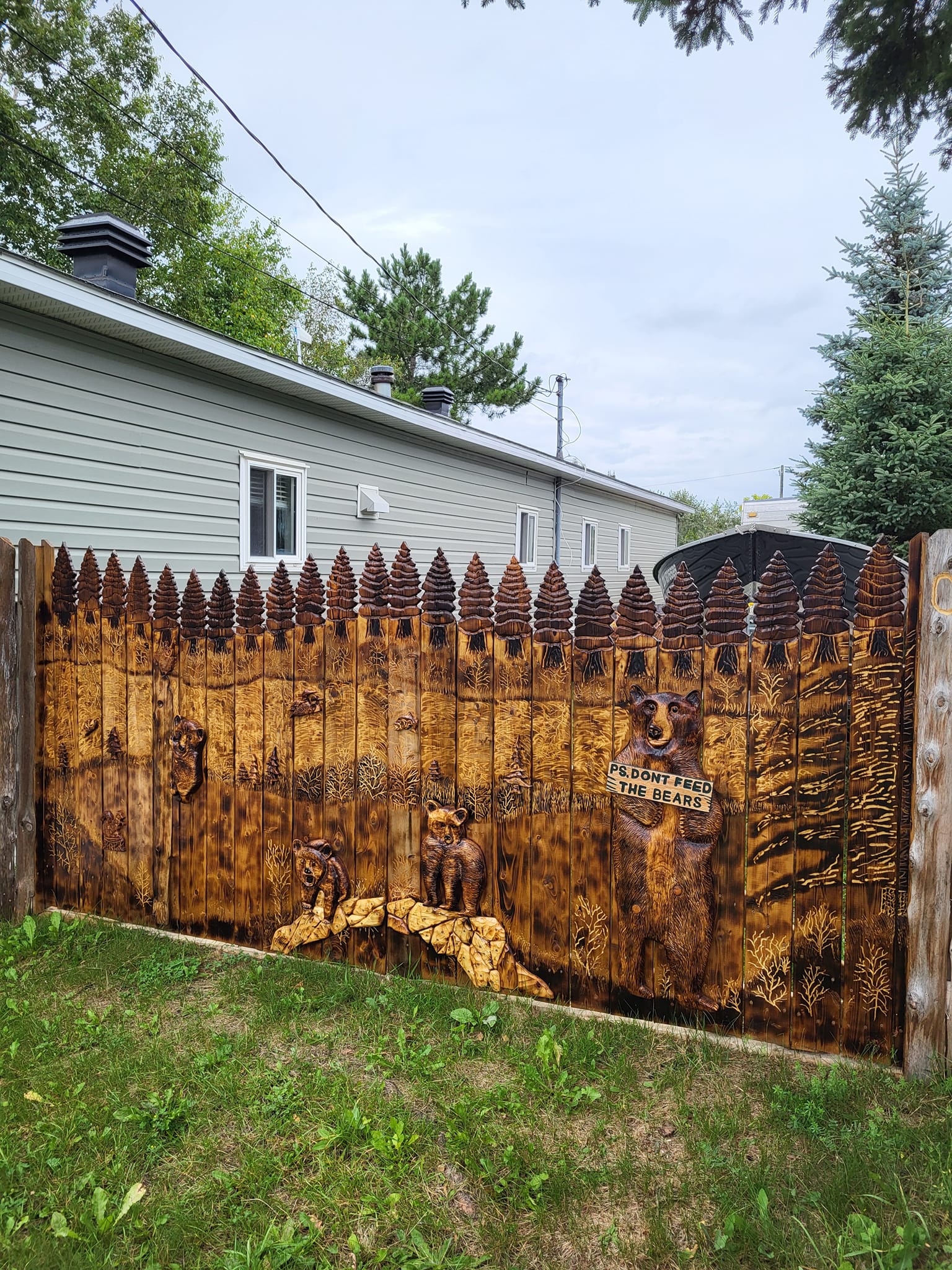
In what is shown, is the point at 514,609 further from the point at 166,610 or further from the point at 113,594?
the point at 113,594

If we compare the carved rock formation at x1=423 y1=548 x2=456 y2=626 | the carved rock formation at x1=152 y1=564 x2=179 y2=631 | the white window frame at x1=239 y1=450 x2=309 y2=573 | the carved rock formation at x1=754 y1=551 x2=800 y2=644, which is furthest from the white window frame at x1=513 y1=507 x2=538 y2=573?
the carved rock formation at x1=754 y1=551 x2=800 y2=644

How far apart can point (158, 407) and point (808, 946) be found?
5935 millimetres

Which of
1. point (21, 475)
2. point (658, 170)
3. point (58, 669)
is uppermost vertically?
point (658, 170)

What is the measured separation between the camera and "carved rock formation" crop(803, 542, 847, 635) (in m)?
2.40

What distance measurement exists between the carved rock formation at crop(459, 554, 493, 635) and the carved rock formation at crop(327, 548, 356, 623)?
47 cm

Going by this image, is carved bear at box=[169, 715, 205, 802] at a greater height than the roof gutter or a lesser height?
lesser

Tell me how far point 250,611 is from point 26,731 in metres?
1.30

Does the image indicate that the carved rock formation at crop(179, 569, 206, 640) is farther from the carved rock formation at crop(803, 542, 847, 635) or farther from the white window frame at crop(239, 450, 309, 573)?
the white window frame at crop(239, 450, 309, 573)

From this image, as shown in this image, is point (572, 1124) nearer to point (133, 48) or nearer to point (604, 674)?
point (604, 674)

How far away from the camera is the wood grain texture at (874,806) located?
2.35 metres

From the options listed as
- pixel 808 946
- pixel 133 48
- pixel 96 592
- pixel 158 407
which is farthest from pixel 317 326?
pixel 808 946

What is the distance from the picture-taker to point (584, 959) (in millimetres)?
2717

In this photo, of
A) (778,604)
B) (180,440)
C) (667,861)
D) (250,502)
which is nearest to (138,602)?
(667,861)

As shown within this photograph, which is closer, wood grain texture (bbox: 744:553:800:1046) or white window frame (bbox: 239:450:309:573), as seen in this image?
wood grain texture (bbox: 744:553:800:1046)
